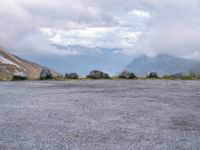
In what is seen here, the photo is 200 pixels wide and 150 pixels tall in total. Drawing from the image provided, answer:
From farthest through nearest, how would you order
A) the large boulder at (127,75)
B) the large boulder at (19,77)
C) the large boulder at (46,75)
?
the large boulder at (127,75)
the large boulder at (46,75)
the large boulder at (19,77)

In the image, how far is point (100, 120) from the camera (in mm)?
16875

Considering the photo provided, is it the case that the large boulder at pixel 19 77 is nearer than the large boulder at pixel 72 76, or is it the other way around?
the large boulder at pixel 19 77

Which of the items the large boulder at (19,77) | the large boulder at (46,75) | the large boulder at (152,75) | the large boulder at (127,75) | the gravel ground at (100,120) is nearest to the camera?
the gravel ground at (100,120)

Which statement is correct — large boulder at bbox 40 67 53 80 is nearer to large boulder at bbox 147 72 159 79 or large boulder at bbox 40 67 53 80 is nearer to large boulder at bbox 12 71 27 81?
large boulder at bbox 12 71 27 81

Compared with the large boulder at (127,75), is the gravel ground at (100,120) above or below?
below

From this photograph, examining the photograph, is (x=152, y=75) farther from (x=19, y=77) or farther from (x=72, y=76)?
(x=19, y=77)

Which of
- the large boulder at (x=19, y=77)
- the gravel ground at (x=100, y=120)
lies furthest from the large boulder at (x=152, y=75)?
the gravel ground at (x=100, y=120)

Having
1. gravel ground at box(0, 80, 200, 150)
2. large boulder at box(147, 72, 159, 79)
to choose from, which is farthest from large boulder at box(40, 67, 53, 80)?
gravel ground at box(0, 80, 200, 150)

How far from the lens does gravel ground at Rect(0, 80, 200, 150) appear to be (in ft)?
43.6

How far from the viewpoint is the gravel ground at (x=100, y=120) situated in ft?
43.6

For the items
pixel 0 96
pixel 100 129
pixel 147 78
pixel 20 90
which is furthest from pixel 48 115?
pixel 147 78

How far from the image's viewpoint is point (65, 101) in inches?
888

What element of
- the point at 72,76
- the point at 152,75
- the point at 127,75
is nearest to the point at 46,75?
the point at 72,76

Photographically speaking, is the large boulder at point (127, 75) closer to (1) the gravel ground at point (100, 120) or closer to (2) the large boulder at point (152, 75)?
(2) the large boulder at point (152, 75)
